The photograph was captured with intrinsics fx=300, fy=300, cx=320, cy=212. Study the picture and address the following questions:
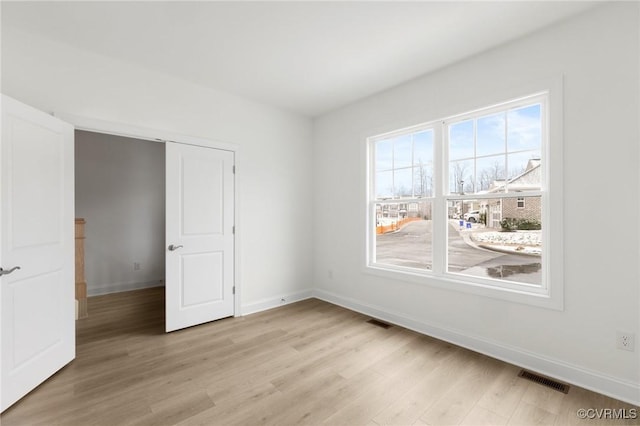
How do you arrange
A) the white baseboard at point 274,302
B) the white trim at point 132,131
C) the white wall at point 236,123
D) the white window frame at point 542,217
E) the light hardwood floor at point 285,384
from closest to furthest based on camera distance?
the light hardwood floor at point 285,384 < the white window frame at point 542,217 < the white wall at point 236,123 < the white trim at point 132,131 < the white baseboard at point 274,302

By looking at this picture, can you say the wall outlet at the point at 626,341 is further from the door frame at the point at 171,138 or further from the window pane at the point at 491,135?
the door frame at the point at 171,138

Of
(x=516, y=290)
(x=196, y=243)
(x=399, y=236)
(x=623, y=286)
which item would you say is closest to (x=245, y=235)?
(x=196, y=243)

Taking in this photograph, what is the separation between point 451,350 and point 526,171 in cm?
178

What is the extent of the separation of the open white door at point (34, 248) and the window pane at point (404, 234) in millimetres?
3225

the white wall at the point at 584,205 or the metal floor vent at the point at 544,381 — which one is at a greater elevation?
the white wall at the point at 584,205

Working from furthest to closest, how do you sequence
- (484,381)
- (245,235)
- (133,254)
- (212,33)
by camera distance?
(133,254) < (245,235) < (212,33) < (484,381)

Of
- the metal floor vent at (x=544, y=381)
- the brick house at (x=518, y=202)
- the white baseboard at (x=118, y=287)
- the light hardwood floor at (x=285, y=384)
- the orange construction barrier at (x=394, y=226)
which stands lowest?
the light hardwood floor at (x=285, y=384)

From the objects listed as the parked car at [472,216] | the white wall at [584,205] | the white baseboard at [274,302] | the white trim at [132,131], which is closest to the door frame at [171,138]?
the white trim at [132,131]

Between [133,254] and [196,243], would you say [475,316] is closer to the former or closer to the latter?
Result: [196,243]

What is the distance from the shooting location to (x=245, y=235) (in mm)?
3924

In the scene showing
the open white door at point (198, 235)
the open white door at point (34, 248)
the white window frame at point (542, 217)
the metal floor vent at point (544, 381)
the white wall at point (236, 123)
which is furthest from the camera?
the open white door at point (198, 235)

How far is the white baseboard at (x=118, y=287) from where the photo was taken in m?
4.78

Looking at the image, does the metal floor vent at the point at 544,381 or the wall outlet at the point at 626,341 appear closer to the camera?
the wall outlet at the point at 626,341

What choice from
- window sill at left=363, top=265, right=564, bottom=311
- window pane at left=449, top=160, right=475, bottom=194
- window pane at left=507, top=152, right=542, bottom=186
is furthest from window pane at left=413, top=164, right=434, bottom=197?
window sill at left=363, top=265, right=564, bottom=311
